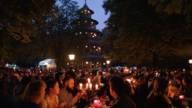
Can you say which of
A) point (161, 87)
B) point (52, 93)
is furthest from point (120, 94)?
point (52, 93)

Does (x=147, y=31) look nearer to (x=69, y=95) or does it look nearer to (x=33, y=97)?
(x=69, y=95)

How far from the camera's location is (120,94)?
768 cm

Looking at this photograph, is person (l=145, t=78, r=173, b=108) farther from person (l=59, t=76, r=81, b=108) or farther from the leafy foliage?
the leafy foliage

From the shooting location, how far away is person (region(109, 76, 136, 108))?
762cm

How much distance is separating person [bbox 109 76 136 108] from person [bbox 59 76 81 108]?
4922 mm

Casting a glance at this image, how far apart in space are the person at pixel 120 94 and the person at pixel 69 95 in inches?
194

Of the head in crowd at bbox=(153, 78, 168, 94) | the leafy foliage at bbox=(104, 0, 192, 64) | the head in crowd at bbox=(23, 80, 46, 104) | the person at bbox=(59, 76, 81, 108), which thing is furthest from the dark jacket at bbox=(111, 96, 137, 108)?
the leafy foliage at bbox=(104, 0, 192, 64)

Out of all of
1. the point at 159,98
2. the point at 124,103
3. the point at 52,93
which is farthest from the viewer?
the point at 52,93

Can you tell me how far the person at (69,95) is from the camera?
42.1 ft

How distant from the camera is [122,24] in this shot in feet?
168

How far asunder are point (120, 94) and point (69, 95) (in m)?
5.40

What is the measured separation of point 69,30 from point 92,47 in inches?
1865

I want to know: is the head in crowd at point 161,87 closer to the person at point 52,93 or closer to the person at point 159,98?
the person at point 159,98

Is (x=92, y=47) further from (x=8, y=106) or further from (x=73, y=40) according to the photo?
(x=8, y=106)
